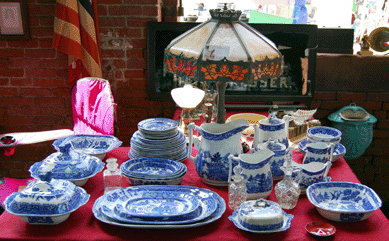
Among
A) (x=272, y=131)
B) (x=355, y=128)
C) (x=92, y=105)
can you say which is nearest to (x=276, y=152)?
(x=272, y=131)

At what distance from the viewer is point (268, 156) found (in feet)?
4.70

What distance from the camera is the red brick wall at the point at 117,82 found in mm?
2830

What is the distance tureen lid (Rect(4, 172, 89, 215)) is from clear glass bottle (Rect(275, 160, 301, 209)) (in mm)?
689

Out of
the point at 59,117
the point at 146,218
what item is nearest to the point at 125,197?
the point at 146,218

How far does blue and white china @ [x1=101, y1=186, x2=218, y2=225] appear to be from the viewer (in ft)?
4.20

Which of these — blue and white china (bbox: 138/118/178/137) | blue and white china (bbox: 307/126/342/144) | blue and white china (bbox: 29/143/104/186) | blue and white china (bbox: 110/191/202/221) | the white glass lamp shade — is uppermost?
the white glass lamp shade

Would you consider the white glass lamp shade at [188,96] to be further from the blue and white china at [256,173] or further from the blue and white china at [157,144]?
the blue and white china at [256,173]

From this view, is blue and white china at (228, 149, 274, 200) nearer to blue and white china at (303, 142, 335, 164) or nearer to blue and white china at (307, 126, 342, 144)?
blue and white china at (303, 142, 335, 164)

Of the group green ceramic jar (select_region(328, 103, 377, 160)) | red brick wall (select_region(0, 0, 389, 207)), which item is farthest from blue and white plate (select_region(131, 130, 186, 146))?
green ceramic jar (select_region(328, 103, 377, 160))

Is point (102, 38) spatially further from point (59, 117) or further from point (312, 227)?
point (312, 227)

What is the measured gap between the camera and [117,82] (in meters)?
2.96

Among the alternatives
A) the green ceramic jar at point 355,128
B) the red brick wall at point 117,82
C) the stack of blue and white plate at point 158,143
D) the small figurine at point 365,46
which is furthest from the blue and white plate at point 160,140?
the small figurine at point 365,46

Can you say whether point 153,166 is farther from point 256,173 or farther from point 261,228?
point 261,228

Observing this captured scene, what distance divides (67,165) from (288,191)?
84 cm
